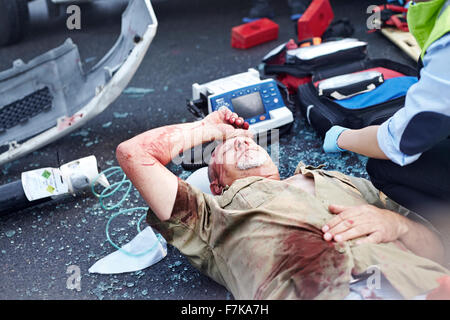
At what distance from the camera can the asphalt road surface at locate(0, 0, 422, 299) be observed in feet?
6.36

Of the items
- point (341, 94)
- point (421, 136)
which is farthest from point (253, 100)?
point (421, 136)

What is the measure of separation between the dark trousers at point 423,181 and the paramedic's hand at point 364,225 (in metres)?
0.11

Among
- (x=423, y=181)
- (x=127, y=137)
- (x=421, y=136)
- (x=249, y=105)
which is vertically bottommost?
(x=127, y=137)

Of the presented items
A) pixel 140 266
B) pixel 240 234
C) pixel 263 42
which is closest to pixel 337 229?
pixel 240 234

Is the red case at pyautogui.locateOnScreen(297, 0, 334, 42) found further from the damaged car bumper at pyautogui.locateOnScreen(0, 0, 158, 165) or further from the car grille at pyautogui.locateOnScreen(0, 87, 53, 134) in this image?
the car grille at pyautogui.locateOnScreen(0, 87, 53, 134)

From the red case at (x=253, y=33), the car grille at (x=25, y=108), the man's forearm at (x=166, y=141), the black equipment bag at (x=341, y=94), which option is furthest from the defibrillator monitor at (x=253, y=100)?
the red case at (x=253, y=33)

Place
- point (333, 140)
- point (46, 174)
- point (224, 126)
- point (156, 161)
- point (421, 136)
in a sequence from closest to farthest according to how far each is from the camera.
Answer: point (421, 136) < point (156, 161) < point (333, 140) < point (224, 126) < point (46, 174)

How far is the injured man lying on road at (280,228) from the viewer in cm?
147

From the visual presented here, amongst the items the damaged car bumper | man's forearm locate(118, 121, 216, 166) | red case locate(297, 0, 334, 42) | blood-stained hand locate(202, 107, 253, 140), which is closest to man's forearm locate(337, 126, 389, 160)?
blood-stained hand locate(202, 107, 253, 140)

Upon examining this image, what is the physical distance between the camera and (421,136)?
4.66 ft

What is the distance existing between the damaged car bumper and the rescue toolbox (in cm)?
95

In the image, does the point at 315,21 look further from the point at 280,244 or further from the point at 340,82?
the point at 280,244

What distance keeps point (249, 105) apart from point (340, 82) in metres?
0.57

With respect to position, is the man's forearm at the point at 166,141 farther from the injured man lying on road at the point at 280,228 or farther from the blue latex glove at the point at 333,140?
the blue latex glove at the point at 333,140
